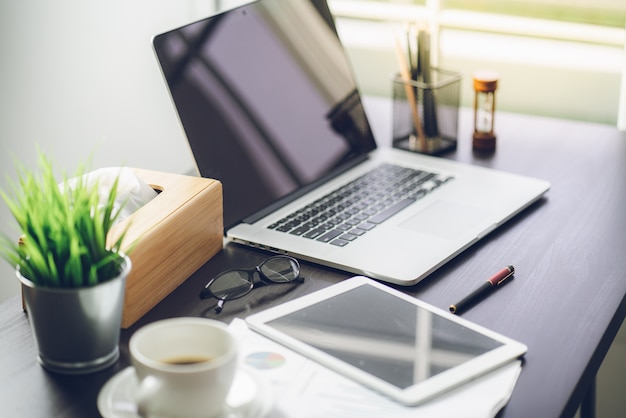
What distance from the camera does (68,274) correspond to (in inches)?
32.8

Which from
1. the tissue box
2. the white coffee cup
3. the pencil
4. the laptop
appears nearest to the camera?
the white coffee cup

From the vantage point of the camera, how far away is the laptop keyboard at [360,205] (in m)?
1.17

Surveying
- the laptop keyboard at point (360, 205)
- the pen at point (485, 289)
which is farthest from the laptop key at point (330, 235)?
the pen at point (485, 289)

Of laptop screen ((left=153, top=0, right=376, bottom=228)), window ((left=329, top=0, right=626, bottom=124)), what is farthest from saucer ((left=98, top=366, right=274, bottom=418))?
window ((left=329, top=0, right=626, bottom=124))

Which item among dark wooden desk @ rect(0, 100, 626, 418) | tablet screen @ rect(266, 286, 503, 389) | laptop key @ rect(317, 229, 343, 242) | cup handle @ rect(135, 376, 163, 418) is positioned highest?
cup handle @ rect(135, 376, 163, 418)

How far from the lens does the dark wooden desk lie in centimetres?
85

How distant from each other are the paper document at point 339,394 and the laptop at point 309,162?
0.21 metres

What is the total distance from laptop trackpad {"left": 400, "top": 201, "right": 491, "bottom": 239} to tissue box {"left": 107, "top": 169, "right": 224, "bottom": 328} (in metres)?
0.27

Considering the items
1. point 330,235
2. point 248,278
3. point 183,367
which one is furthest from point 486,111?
point 183,367

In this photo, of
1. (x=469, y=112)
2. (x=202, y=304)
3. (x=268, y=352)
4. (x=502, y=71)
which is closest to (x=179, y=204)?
(x=202, y=304)

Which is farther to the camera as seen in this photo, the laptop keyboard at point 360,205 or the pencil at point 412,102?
the pencil at point 412,102

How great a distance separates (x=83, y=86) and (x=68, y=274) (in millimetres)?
872

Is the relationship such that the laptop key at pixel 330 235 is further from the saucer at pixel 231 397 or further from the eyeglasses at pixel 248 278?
the saucer at pixel 231 397

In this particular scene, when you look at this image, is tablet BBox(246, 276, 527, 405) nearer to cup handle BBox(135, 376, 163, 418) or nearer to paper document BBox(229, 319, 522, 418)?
paper document BBox(229, 319, 522, 418)
